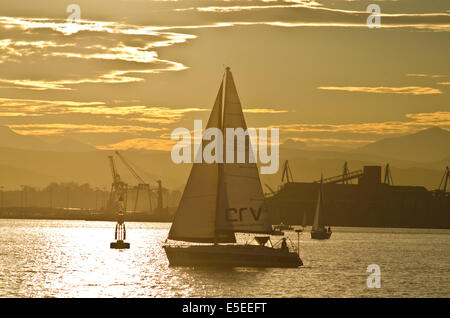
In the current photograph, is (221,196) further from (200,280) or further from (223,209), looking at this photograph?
(200,280)

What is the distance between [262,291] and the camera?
5597 centimetres

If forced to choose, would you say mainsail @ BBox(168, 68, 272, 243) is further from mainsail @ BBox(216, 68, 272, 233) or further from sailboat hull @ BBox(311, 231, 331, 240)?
sailboat hull @ BBox(311, 231, 331, 240)

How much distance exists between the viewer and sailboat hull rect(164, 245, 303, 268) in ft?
204

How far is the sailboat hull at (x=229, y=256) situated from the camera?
62125 millimetres

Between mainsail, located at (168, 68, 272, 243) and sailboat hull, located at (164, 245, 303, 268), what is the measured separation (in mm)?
1090

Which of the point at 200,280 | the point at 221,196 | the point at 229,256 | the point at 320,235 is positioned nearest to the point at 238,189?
the point at 221,196

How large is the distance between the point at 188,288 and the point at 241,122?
13.6m

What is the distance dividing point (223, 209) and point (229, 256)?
358 cm

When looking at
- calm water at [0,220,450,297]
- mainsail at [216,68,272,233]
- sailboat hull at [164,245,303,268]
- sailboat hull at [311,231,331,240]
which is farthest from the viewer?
sailboat hull at [311,231,331,240]

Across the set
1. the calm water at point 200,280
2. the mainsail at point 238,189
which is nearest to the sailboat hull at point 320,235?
the calm water at point 200,280

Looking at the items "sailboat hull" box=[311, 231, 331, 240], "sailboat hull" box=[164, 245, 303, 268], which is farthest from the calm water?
"sailboat hull" box=[311, 231, 331, 240]

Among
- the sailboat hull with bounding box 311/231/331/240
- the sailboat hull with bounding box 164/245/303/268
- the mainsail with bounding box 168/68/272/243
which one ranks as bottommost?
the sailboat hull with bounding box 311/231/331/240

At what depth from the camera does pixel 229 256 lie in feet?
203
